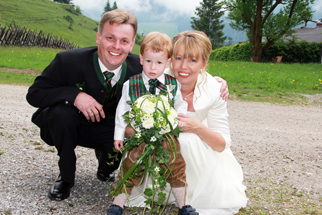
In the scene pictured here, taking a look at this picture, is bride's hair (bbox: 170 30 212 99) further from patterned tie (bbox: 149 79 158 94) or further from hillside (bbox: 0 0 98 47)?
hillside (bbox: 0 0 98 47)

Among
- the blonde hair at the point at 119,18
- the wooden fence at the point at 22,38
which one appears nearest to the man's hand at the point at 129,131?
the blonde hair at the point at 119,18

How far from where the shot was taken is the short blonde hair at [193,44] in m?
2.92

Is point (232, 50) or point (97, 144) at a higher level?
point (232, 50)

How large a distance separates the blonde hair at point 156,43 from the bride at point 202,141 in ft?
0.76

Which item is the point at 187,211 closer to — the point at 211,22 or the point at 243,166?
the point at 243,166

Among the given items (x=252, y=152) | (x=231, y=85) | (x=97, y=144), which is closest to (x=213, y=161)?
(x=97, y=144)

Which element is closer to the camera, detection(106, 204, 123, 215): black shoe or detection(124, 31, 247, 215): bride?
detection(106, 204, 123, 215): black shoe

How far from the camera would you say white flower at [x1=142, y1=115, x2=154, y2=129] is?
2.42 metres

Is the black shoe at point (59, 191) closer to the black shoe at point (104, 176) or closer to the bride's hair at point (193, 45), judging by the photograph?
the black shoe at point (104, 176)

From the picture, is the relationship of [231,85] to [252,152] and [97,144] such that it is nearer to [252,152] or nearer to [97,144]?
[252,152]

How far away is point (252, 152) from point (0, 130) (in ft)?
15.5

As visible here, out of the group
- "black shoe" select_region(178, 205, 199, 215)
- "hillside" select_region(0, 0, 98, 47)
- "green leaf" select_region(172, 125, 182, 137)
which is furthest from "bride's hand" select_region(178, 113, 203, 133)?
"hillside" select_region(0, 0, 98, 47)

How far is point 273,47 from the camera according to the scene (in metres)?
30.0

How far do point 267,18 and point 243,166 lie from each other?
2627 centimetres
